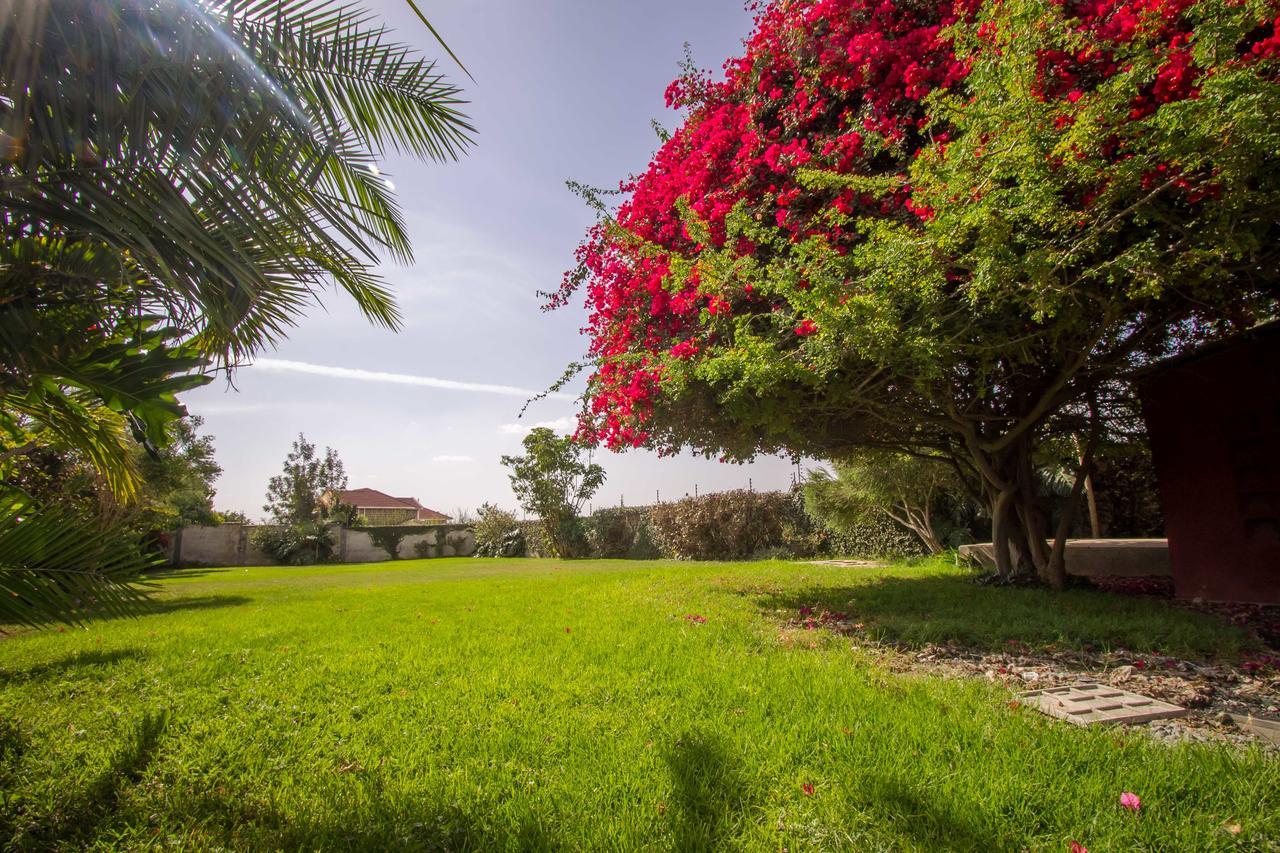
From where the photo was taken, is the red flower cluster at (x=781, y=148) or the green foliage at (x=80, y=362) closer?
the green foliage at (x=80, y=362)

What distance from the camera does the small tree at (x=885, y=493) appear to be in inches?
443

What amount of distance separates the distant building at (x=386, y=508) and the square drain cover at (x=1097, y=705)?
1605 inches

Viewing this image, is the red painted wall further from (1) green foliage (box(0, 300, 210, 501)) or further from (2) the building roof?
(2) the building roof

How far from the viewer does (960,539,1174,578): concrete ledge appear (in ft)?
26.5

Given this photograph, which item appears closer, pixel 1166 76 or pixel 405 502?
pixel 1166 76

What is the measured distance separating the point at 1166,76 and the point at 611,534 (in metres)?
18.3

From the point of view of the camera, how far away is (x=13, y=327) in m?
2.08

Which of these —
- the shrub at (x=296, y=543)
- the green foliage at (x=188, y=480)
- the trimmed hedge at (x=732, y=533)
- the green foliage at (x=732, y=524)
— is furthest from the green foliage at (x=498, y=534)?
the green foliage at (x=188, y=480)

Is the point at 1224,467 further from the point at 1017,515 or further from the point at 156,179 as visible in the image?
the point at 156,179

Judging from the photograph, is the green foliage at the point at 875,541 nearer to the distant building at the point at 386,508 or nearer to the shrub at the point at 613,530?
the shrub at the point at 613,530

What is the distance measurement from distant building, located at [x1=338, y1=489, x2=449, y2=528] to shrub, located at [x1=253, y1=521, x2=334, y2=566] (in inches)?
669

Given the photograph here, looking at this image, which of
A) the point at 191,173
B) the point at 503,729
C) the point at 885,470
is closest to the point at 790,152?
the point at 191,173

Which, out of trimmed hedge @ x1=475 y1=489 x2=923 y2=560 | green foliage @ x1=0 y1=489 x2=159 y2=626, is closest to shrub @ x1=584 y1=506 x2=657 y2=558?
trimmed hedge @ x1=475 y1=489 x2=923 y2=560

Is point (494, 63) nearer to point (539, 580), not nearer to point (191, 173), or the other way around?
point (191, 173)
